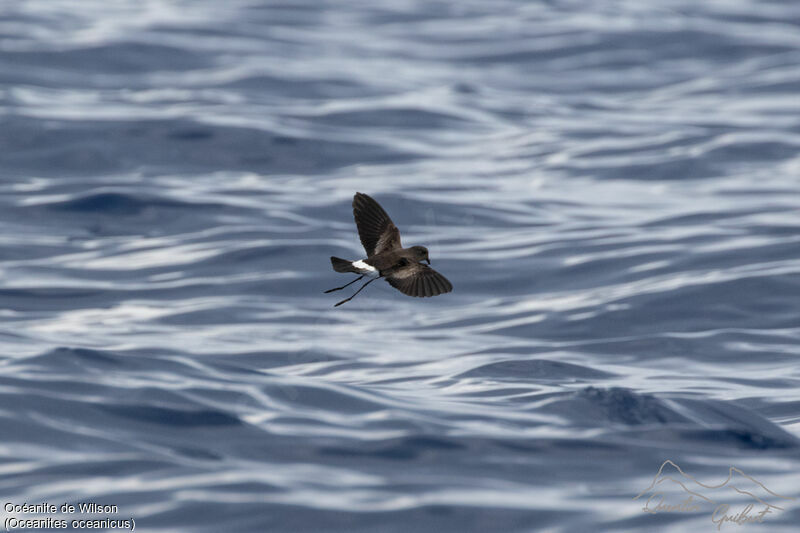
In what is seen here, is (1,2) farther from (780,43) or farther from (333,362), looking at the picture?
(333,362)

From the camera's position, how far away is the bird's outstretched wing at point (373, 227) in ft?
20.2

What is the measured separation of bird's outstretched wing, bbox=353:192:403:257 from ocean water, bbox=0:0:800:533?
1.13 m

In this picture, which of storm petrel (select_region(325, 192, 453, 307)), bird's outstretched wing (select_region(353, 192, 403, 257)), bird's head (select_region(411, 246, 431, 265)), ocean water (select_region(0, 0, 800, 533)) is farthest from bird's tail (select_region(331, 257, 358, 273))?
ocean water (select_region(0, 0, 800, 533))

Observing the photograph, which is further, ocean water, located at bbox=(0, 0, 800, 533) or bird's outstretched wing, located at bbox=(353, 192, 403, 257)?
ocean water, located at bbox=(0, 0, 800, 533)

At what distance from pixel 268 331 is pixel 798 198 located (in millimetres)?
6462

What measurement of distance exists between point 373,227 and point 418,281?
810 millimetres

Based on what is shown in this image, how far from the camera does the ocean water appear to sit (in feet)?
20.6

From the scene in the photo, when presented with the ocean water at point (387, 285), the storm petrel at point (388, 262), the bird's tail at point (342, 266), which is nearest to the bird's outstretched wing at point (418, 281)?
the storm petrel at point (388, 262)

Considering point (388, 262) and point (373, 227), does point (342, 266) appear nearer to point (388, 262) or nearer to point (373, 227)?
point (388, 262)

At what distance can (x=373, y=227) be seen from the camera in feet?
20.6

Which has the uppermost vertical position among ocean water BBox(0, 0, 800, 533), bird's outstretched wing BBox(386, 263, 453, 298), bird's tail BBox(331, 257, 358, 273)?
bird's tail BBox(331, 257, 358, 273)

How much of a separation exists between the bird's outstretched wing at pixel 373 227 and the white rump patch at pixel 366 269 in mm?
473

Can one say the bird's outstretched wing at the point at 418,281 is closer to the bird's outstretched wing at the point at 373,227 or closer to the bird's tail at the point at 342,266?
the bird's tail at the point at 342,266

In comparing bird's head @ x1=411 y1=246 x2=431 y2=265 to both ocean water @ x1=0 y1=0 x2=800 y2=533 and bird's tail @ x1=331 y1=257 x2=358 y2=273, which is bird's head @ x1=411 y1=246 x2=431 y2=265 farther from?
→ ocean water @ x1=0 y1=0 x2=800 y2=533
